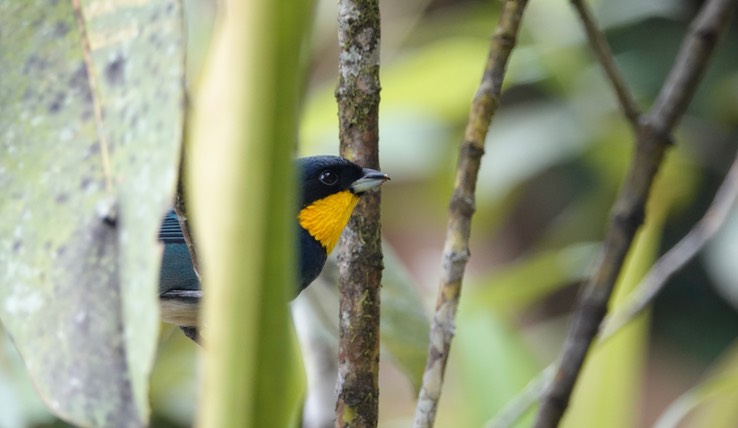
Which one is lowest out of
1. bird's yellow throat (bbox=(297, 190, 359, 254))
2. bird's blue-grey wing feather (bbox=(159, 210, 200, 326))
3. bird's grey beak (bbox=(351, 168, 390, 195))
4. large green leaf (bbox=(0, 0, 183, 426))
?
bird's blue-grey wing feather (bbox=(159, 210, 200, 326))

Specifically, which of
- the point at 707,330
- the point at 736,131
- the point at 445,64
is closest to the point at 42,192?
the point at 445,64

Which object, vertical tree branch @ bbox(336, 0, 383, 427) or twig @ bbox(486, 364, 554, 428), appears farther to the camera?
twig @ bbox(486, 364, 554, 428)

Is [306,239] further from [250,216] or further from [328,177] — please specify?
[250,216]

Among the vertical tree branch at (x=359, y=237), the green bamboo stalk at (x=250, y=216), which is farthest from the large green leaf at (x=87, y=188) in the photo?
the vertical tree branch at (x=359, y=237)

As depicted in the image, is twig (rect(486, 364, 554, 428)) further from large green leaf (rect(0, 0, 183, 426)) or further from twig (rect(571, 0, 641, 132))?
large green leaf (rect(0, 0, 183, 426))

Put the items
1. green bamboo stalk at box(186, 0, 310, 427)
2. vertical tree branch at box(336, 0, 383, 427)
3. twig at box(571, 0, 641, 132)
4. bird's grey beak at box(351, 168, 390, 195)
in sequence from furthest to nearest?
twig at box(571, 0, 641, 132)
bird's grey beak at box(351, 168, 390, 195)
vertical tree branch at box(336, 0, 383, 427)
green bamboo stalk at box(186, 0, 310, 427)

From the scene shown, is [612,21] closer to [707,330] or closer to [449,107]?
[449,107]

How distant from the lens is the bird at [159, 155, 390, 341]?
1463 mm

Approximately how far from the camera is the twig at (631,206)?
1.09 metres

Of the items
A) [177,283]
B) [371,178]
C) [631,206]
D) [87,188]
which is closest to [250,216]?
[87,188]

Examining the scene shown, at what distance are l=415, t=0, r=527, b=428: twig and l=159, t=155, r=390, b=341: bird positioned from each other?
1.35 feet

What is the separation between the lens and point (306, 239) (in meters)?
1.55

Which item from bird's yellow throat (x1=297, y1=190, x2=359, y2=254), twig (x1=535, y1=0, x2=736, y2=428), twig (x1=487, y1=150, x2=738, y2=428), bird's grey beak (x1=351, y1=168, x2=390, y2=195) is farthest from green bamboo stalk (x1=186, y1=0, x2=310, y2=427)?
bird's yellow throat (x1=297, y1=190, x2=359, y2=254)

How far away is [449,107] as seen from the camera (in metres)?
2.49
